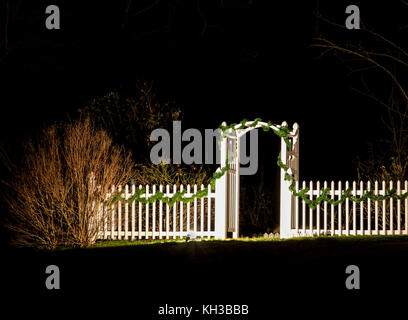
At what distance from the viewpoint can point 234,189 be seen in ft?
46.7

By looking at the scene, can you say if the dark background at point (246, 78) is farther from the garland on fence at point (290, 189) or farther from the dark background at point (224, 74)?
the garland on fence at point (290, 189)

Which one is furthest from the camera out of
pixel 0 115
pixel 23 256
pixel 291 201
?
pixel 0 115

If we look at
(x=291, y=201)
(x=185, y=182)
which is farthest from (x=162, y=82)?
(x=291, y=201)

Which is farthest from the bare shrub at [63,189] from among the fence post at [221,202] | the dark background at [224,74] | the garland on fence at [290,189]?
the dark background at [224,74]

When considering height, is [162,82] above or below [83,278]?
above

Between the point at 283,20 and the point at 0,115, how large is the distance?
10.0m

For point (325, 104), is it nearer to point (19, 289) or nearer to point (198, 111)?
point (198, 111)

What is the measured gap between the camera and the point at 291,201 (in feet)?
45.1

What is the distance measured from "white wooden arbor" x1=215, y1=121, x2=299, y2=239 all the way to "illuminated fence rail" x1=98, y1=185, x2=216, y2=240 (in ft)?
0.90

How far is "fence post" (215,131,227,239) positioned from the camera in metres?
13.7

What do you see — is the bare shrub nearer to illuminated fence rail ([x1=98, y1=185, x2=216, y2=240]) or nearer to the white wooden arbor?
illuminated fence rail ([x1=98, y1=185, x2=216, y2=240])

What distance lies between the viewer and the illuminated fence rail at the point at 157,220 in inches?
551

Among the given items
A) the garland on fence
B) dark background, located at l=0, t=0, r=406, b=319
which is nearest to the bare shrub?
the garland on fence

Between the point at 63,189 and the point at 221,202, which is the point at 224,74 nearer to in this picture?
the point at 221,202
